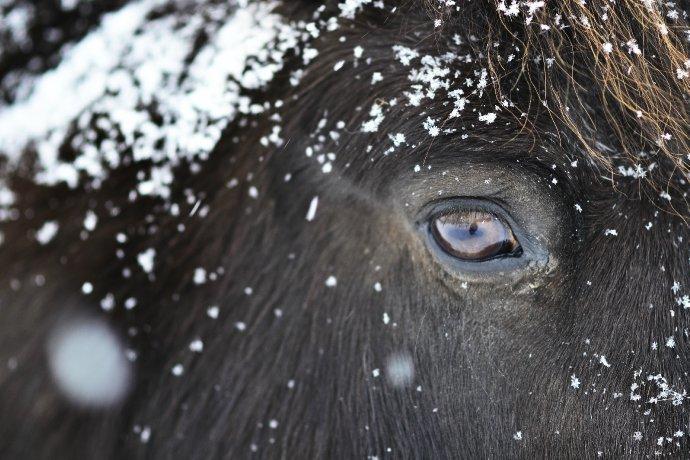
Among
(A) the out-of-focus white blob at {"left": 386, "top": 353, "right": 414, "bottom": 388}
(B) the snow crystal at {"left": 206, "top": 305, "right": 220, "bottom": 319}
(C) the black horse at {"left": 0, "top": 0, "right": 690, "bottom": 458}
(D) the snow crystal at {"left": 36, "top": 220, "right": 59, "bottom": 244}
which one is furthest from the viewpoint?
(D) the snow crystal at {"left": 36, "top": 220, "right": 59, "bottom": 244}

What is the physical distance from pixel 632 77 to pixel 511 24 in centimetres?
27

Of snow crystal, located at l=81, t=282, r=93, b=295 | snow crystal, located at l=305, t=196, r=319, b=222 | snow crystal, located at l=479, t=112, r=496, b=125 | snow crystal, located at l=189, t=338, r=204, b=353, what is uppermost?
snow crystal, located at l=479, t=112, r=496, b=125

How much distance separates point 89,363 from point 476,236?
1.09 meters

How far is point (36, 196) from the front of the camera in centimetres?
197

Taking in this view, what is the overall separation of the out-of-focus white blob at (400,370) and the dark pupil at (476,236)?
282 millimetres

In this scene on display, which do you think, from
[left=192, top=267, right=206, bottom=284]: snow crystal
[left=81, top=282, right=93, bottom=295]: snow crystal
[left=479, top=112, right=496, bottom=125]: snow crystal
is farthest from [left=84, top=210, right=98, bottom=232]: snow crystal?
[left=479, top=112, right=496, bottom=125]: snow crystal

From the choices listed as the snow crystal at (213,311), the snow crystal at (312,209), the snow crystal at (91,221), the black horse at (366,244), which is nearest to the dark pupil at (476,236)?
the black horse at (366,244)

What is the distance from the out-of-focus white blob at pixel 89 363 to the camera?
1904 millimetres

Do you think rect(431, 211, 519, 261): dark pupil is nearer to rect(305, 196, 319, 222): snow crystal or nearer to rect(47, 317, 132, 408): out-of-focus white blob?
rect(305, 196, 319, 222): snow crystal

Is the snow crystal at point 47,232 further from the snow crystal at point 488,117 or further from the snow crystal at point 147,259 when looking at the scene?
the snow crystal at point 488,117

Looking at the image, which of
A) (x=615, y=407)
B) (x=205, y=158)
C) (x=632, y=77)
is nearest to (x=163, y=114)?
(x=205, y=158)

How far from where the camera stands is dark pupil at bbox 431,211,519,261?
1571 mm

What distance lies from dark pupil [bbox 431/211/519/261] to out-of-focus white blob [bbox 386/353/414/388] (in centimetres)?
28

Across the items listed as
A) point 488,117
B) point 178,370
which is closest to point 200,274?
point 178,370
